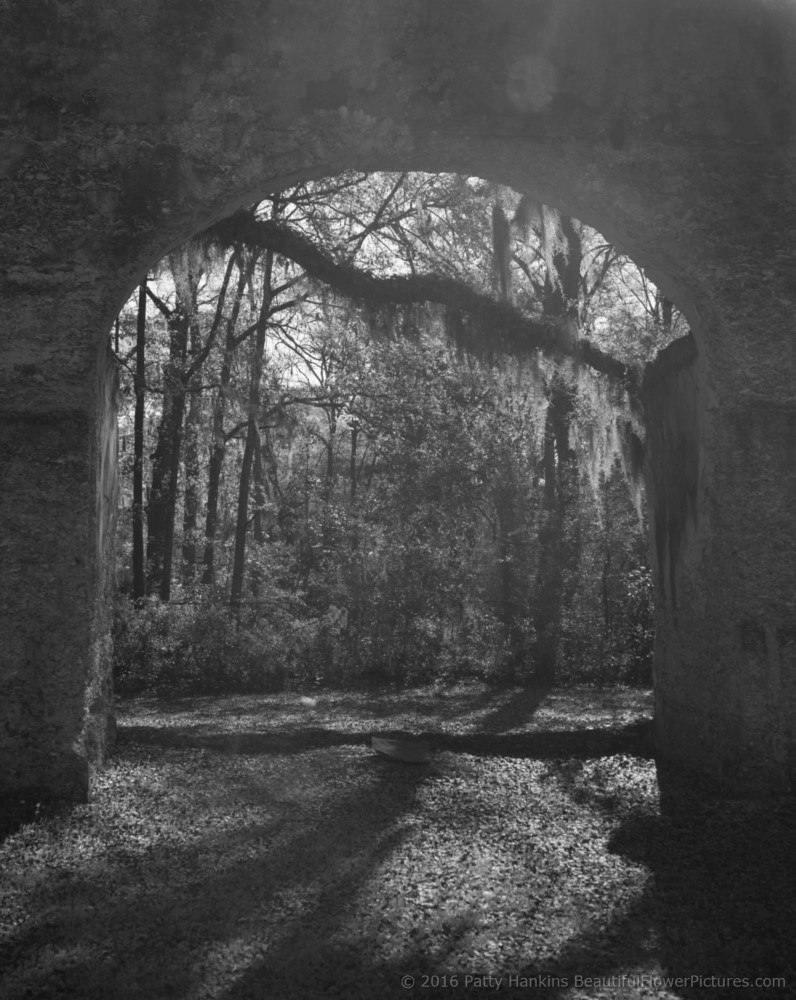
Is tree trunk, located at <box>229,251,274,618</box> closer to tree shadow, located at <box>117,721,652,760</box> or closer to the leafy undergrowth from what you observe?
tree shadow, located at <box>117,721,652,760</box>

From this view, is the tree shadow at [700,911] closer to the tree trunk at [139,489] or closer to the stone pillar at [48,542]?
the stone pillar at [48,542]

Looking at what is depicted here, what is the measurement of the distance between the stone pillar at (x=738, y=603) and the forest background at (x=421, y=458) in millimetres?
4987

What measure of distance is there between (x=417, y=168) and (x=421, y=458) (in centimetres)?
862

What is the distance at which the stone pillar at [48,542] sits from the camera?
187 inches

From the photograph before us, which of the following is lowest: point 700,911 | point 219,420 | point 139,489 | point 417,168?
point 700,911

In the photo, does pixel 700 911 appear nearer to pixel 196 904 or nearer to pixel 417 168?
pixel 196 904

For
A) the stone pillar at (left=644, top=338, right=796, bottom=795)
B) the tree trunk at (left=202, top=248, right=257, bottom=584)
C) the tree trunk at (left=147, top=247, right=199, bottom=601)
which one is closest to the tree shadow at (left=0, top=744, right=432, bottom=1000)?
the stone pillar at (left=644, top=338, right=796, bottom=795)

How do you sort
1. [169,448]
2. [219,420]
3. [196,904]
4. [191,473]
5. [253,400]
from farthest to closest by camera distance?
[191,473] < [219,420] < [169,448] < [253,400] < [196,904]

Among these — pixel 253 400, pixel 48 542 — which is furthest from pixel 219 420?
pixel 48 542

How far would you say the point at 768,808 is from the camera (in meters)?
4.78

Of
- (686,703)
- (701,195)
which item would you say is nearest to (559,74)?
(701,195)

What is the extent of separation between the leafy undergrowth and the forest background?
17.1 ft

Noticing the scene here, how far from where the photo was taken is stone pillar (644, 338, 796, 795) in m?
5.01

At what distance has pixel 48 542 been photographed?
4820mm
